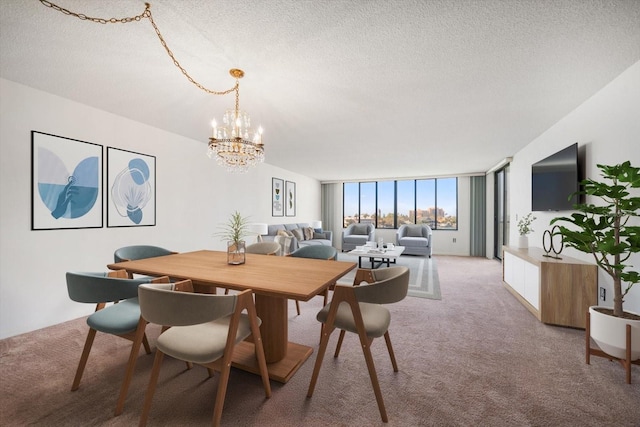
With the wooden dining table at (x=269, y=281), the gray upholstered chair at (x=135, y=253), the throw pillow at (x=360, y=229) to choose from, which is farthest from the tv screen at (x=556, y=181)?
the throw pillow at (x=360, y=229)

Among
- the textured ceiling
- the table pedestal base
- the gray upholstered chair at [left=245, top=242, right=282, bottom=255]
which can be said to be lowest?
the table pedestal base

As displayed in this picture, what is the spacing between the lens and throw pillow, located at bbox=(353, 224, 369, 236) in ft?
25.0

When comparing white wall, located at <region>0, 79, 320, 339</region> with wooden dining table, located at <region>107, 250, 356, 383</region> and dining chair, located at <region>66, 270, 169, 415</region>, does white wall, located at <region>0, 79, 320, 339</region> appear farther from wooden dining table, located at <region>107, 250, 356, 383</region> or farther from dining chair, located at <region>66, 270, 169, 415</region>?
dining chair, located at <region>66, 270, 169, 415</region>

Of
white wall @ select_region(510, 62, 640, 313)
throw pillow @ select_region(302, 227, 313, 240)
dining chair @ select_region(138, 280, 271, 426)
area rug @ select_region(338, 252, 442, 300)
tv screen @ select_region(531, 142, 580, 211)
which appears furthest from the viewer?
throw pillow @ select_region(302, 227, 313, 240)

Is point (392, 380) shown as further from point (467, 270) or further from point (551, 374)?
point (467, 270)

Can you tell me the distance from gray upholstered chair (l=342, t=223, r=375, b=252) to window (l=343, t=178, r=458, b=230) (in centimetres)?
78

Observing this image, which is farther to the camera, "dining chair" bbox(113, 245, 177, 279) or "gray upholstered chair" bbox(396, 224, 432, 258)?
"gray upholstered chair" bbox(396, 224, 432, 258)

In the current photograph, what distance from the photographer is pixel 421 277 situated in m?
4.55

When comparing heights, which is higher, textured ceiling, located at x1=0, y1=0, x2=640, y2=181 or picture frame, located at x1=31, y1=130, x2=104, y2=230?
textured ceiling, located at x1=0, y1=0, x2=640, y2=181

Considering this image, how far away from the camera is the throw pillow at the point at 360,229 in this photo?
7.63 meters

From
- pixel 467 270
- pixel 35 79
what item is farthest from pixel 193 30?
pixel 467 270

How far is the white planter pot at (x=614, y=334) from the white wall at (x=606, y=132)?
581mm

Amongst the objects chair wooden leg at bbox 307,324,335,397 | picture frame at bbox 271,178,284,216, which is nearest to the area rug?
picture frame at bbox 271,178,284,216

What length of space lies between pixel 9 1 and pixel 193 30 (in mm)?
936
